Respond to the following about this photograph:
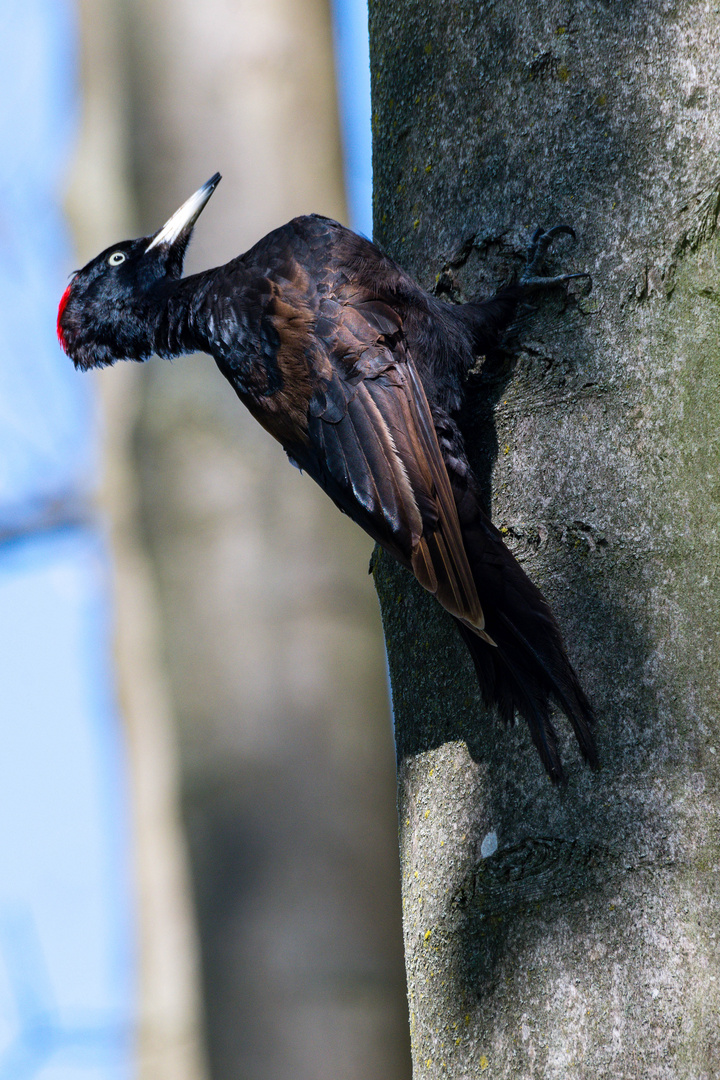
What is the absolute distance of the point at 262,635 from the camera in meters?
4.02

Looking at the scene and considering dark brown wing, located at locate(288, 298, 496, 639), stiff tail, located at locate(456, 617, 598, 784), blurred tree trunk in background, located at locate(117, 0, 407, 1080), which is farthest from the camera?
blurred tree trunk in background, located at locate(117, 0, 407, 1080)

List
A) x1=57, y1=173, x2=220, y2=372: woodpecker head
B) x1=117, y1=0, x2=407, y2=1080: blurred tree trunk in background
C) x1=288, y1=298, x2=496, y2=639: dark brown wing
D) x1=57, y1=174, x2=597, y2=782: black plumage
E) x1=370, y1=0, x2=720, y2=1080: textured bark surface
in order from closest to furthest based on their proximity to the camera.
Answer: x1=370, y1=0, x2=720, y2=1080: textured bark surface → x1=57, y1=174, x2=597, y2=782: black plumage → x1=288, y1=298, x2=496, y2=639: dark brown wing → x1=57, y1=173, x2=220, y2=372: woodpecker head → x1=117, y1=0, x2=407, y2=1080: blurred tree trunk in background

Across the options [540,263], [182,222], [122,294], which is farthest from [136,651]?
[540,263]

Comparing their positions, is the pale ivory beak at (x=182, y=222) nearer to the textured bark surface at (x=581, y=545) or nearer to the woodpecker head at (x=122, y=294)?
the woodpecker head at (x=122, y=294)

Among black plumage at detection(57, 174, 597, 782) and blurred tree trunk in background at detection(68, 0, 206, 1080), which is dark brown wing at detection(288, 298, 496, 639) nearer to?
black plumage at detection(57, 174, 597, 782)

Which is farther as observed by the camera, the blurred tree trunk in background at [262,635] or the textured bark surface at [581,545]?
the blurred tree trunk in background at [262,635]

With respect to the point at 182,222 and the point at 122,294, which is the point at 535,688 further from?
the point at 182,222

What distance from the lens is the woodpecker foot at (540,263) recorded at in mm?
1729

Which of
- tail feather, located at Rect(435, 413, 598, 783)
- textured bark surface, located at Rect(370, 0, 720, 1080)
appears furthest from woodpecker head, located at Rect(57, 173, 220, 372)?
tail feather, located at Rect(435, 413, 598, 783)

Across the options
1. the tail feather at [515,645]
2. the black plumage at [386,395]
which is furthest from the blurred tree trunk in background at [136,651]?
the tail feather at [515,645]

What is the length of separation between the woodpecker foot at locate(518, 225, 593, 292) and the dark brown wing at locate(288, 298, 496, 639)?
43cm

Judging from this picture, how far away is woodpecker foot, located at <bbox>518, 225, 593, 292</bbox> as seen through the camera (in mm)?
1729

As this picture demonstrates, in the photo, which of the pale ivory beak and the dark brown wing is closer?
the dark brown wing

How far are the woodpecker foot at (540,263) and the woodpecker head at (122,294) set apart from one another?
5.15 ft
